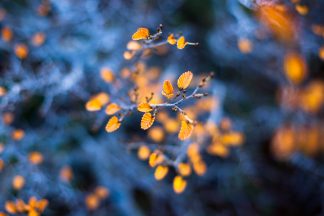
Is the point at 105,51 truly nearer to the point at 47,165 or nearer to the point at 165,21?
the point at 165,21

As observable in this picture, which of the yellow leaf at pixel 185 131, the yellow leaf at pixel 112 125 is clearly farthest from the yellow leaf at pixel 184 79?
the yellow leaf at pixel 112 125

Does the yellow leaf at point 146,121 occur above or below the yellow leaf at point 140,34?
below

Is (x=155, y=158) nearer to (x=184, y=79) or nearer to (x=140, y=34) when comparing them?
(x=184, y=79)

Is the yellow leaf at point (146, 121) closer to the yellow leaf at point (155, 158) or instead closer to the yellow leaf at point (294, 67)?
the yellow leaf at point (155, 158)

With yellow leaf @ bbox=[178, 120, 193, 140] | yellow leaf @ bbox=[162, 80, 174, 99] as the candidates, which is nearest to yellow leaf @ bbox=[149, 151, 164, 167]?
yellow leaf @ bbox=[178, 120, 193, 140]

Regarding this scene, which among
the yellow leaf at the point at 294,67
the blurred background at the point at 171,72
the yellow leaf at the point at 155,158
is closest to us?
the yellow leaf at the point at 155,158

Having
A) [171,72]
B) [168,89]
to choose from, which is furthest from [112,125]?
[171,72]
